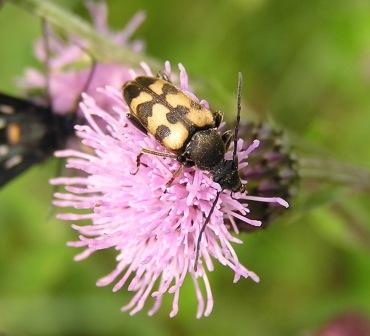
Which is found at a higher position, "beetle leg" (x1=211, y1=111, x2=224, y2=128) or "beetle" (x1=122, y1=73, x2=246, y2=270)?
"beetle leg" (x1=211, y1=111, x2=224, y2=128)

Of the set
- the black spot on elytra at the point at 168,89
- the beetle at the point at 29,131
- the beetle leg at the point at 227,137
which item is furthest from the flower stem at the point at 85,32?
the beetle leg at the point at 227,137

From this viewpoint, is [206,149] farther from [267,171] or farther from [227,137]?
[267,171]

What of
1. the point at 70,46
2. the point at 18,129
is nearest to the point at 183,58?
the point at 70,46

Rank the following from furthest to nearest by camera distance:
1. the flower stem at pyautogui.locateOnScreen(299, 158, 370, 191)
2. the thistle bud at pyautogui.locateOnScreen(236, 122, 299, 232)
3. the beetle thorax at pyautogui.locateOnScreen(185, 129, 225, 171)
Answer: the flower stem at pyautogui.locateOnScreen(299, 158, 370, 191)
the thistle bud at pyautogui.locateOnScreen(236, 122, 299, 232)
the beetle thorax at pyautogui.locateOnScreen(185, 129, 225, 171)

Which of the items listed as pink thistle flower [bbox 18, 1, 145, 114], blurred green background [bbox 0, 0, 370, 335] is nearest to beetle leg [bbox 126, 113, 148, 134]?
pink thistle flower [bbox 18, 1, 145, 114]

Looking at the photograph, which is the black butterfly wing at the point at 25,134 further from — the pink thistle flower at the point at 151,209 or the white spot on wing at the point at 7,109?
the pink thistle flower at the point at 151,209

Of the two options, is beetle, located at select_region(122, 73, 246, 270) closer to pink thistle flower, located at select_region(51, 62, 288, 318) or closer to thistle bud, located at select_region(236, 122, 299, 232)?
pink thistle flower, located at select_region(51, 62, 288, 318)

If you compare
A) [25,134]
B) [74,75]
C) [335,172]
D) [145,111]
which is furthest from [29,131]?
[335,172]

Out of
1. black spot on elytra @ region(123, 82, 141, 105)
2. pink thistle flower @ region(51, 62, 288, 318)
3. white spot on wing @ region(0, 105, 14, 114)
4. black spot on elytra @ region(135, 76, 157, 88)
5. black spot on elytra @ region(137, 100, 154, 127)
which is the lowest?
pink thistle flower @ region(51, 62, 288, 318)
